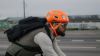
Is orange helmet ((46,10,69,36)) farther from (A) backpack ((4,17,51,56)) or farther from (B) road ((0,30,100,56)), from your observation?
(B) road ((0,30,100,56))

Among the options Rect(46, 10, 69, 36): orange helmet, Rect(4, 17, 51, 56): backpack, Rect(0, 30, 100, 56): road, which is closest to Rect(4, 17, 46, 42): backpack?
Rect(4, 17, 51, 56): backpack

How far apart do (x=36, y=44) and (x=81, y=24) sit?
1413 inches

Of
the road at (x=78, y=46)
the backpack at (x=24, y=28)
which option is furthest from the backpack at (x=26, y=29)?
the road at (x=78, y=46)

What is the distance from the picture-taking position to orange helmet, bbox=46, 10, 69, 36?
3971 millimetres

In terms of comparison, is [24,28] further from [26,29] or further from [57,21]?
[57,21]

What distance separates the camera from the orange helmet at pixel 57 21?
3.97 m

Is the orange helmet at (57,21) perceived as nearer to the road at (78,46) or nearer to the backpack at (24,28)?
the backpack at (24,28)

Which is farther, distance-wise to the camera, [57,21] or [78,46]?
[78,46]

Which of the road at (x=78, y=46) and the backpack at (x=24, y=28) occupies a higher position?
the backpack at (x=24, y=28)

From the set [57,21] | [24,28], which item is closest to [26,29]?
A: [24,28]

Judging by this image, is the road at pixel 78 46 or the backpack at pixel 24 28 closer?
the backpack at pixel 24 28

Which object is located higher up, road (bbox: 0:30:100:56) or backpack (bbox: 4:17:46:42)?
backpack (bbox: 4:17:46:42)

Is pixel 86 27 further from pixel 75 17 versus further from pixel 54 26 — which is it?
pixel 54 26

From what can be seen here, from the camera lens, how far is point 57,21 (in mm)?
3975
